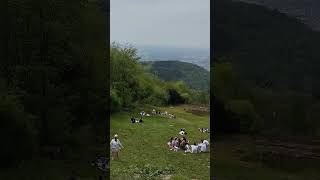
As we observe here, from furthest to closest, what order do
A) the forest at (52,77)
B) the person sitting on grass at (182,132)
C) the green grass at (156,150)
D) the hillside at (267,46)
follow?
the person sitting on grass at (182,132)
the green grass at (156,150)
the forest at (52,77)
the hillside at (267,46)

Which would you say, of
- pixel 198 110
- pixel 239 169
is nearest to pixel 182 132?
pixel 198 110

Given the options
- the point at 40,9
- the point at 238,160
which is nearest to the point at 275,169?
the point at 238,160

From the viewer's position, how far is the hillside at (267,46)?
5.20 meters

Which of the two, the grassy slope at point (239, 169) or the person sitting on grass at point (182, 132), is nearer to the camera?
the grassy slope at point (239, 169)

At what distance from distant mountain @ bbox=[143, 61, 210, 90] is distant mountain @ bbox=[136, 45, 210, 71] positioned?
7cm

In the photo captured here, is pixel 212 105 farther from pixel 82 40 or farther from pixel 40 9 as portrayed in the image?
pixel 40 9

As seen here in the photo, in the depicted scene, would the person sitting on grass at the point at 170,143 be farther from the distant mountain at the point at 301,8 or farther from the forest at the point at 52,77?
the distant mountain at the point at 301,8

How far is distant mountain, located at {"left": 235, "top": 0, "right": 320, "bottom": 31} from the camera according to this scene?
5.21 m

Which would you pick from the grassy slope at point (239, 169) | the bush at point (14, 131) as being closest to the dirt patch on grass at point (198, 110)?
the grassy slope at point (239, 169)

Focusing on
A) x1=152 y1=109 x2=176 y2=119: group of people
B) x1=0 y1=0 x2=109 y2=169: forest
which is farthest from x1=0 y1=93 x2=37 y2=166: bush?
x1=152 y1=109 x2=176 y2=119: group of people

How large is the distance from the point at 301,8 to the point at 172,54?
1.62 metres

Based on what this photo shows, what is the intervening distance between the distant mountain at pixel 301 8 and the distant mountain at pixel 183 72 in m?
1.20

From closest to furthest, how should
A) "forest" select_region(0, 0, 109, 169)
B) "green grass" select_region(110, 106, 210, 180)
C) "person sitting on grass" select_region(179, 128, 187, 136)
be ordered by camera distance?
"forest" select_region(0, 0, 109, 169)
"green grass" select_region(110, 106, 210, 180)
"person sitting on grass" select_region(179, 128, 187, 136)

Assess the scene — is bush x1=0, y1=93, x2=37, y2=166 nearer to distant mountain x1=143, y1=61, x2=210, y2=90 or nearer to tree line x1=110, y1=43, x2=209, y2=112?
tree line x1=110, y1=43, x2=209, y2=112
